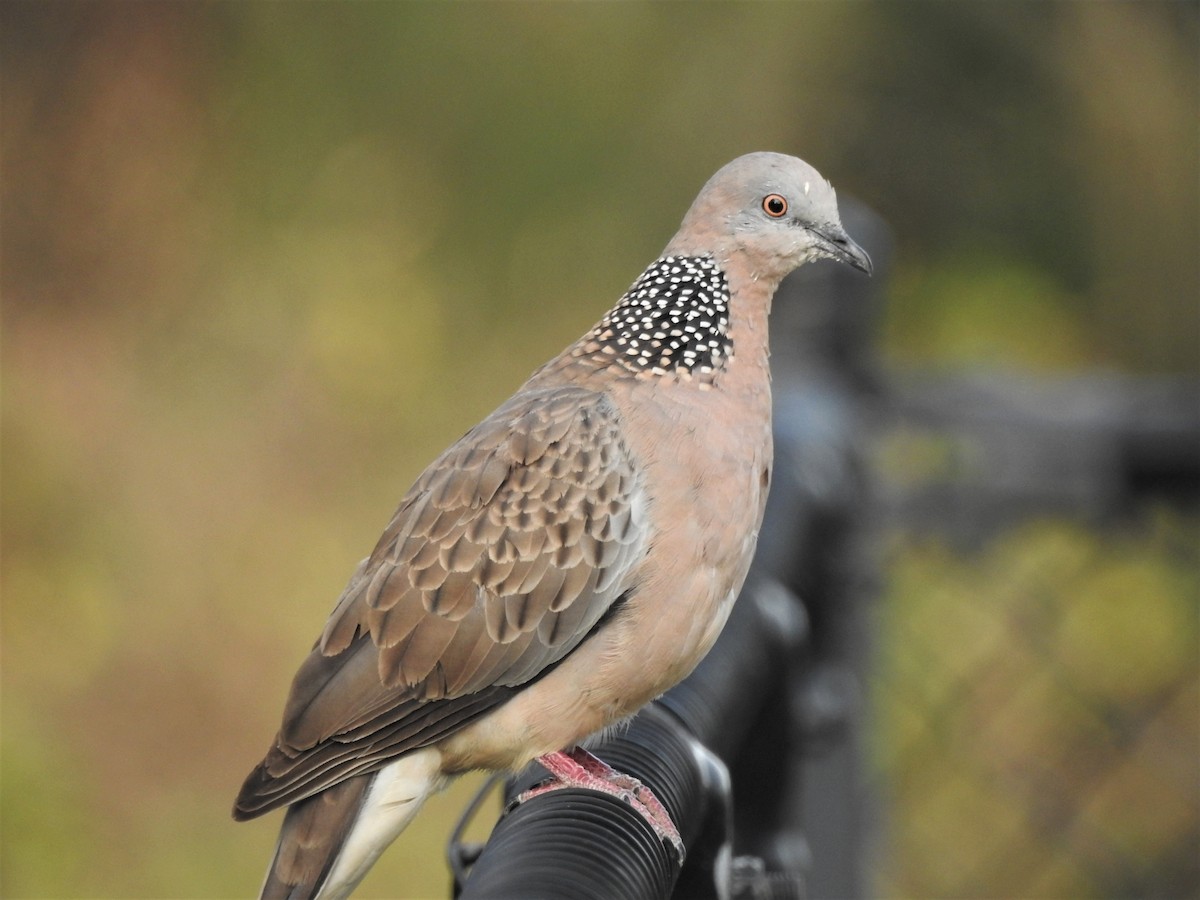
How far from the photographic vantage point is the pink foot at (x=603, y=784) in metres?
1.58

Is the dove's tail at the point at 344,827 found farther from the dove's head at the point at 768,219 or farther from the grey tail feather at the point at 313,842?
the dove's head at the point at 768,219

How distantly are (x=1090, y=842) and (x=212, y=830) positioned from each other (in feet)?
11.4

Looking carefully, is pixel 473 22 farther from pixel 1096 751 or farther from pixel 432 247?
pixel 1096 751

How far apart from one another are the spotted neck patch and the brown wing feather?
137 millimetres

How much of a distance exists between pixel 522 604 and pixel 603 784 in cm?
37

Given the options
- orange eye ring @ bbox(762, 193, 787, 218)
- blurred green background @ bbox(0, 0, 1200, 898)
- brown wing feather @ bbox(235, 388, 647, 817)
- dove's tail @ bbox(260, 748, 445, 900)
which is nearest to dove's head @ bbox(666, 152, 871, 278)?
orange eye ring @ bbox(762, 193, 787, 218)

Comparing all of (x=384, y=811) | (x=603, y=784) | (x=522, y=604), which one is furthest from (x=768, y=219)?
(x=384, y=811)

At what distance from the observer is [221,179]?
7.10 m

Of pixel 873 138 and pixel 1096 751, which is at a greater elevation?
pixel 873 138

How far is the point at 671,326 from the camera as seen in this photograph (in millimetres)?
2406

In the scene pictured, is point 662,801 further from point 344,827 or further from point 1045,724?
point 1045,724

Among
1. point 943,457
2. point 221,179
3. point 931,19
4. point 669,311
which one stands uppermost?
point 931,19

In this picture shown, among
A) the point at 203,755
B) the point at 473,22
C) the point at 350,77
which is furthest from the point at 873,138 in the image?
the point at 203,755

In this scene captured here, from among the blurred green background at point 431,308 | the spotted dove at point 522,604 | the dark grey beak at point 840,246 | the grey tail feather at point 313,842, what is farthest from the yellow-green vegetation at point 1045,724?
the grey tail feather at point 313,842
